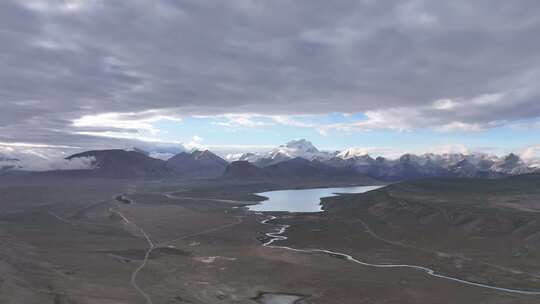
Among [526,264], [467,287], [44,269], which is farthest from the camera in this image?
[526,264]

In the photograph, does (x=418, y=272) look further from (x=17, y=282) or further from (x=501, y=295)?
(x=17, y=282)

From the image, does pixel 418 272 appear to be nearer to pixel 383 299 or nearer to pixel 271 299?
pixel 383 299

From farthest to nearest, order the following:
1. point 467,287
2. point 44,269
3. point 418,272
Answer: point 418,272 → point 44,269 → point 467,287

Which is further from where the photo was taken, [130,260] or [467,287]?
[130,260]

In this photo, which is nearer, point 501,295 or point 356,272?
point 501,295

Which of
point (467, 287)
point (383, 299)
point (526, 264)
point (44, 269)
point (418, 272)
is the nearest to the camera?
point (383, 299)

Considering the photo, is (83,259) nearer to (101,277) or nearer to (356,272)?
(101,277)

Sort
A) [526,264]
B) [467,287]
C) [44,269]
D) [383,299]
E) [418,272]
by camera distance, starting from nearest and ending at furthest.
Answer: [383,299] < [467,287] < [44,269] < [418,272] < [526,264]

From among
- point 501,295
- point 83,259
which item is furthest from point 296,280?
point 83,259

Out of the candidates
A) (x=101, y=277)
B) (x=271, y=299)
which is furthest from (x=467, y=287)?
(x=101, y=277)
